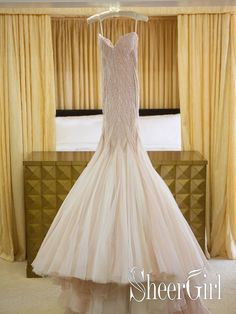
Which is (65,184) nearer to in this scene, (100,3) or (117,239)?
(117,239)

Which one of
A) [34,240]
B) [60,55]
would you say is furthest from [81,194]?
[60,55]

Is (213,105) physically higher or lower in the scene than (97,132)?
higher

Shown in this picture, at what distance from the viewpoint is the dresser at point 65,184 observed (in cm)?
291

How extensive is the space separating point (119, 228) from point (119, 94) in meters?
0.62

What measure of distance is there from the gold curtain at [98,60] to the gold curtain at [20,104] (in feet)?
1.23

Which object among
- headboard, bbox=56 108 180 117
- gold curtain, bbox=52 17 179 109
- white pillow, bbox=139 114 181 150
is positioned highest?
gold curtain, bbox=52 17 179 109

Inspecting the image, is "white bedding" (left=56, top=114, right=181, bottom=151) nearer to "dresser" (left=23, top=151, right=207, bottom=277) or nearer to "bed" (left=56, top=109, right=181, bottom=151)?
"bed" (left=56, top=109, right=181, bottom=151)

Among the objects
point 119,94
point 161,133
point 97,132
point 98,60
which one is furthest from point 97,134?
point 119,94

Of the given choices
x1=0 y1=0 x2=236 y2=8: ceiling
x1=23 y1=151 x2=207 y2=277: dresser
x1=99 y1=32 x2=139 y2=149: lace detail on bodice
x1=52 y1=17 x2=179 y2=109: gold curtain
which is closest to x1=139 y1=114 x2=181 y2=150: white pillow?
x1=52 y1=17 x2=179 y2=109: gold curtain

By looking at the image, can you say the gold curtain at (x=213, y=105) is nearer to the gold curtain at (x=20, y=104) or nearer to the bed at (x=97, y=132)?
the bed at (x=97, y=132)

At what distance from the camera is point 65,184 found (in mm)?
2941

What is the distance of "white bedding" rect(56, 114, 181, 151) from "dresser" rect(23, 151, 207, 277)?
12.3 inches

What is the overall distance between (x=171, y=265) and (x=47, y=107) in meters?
1.74

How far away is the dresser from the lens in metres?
2.91
